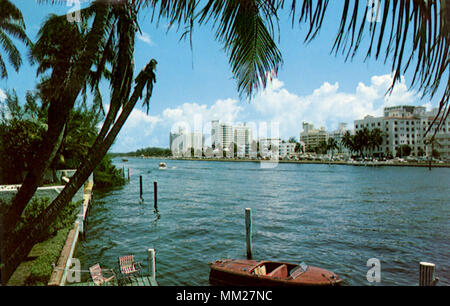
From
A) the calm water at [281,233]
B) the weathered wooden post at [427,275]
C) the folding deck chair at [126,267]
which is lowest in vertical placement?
the calm water at [281,233]

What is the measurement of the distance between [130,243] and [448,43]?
16737mm

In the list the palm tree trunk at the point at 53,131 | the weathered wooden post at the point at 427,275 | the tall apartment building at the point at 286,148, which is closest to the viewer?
the palm tree trunk at the point at 53,131

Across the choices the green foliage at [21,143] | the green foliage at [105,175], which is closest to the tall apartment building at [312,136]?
the green foliage at [105,175]

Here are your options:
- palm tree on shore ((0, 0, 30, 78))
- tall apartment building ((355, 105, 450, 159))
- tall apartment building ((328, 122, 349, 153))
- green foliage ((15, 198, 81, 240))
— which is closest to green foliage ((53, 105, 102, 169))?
green foliage ((15, 198, 81, 240))

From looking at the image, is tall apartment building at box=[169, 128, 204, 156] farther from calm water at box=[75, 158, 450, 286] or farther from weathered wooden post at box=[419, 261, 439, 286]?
weathered wooden post at box=[419, 261, 439, 286]

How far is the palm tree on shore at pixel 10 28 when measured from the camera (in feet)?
9.73

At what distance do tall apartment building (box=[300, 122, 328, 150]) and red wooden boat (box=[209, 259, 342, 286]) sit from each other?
151 metres

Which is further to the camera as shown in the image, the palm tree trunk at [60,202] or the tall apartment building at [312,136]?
the tall apartment building at [312,136]

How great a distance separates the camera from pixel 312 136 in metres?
166

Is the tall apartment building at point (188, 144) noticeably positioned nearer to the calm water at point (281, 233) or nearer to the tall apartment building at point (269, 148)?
the tall apartment building at point (269, 148)

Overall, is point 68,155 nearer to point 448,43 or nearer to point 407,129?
point 448,43

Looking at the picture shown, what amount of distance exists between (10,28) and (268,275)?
8.72m

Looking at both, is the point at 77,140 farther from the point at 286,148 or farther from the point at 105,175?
the point at 286,148

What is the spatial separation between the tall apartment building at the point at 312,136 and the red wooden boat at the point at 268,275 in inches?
5937
